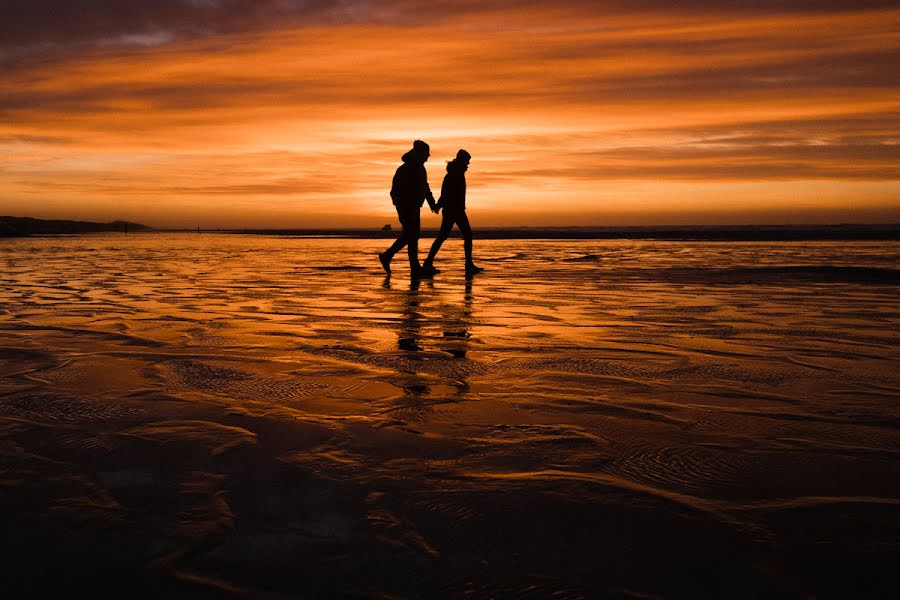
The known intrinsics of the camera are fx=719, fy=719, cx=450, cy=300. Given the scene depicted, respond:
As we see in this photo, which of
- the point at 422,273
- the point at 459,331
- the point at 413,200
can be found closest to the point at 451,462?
the point at 459,331

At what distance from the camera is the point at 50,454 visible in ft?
9.11

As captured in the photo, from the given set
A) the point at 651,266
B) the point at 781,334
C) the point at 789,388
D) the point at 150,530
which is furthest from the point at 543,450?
the point at 651,266

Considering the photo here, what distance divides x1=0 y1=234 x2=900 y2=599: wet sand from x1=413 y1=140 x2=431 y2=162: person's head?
762 cm

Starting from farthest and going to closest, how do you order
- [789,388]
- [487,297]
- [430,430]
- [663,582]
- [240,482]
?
[487,297], [789,388], [430,430], [240,482], [663,582]

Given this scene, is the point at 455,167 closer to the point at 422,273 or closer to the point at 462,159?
the point at 462,159

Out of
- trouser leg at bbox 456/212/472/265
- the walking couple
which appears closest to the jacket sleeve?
the walking couple

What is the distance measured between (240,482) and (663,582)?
1.44 meters

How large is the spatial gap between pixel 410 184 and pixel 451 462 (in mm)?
10995

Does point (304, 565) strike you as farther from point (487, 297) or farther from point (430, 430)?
point (487, 297)

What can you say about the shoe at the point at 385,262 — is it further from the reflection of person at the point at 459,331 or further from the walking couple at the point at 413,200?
the reflection of person at the point at 459,331

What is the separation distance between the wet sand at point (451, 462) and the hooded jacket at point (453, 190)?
8258 mm

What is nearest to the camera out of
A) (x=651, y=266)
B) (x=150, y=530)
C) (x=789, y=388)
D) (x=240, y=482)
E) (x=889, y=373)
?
(x=150, y=530)

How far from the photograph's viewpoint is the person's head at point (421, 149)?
13148mm

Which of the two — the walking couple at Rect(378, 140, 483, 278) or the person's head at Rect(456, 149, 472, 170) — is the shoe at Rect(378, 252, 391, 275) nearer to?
the walking couple at Rect(378, 140, 483, 278)
